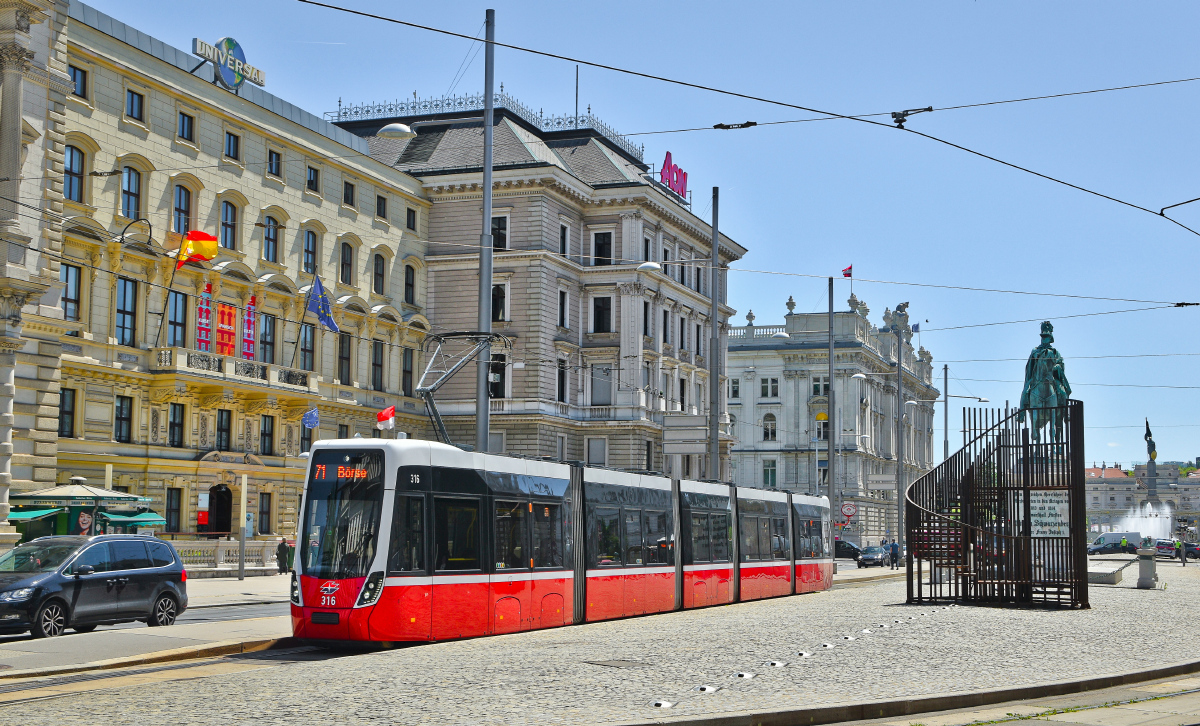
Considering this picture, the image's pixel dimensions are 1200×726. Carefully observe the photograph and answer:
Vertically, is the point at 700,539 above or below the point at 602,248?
below

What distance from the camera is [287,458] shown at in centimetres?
4909

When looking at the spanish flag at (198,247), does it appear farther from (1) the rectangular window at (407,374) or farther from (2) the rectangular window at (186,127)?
(1) the rectangular window at (407,374)

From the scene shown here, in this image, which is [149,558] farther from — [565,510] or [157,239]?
[157,239]

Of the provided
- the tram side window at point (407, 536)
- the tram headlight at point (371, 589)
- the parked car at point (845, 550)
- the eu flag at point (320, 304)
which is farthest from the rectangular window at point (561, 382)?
the tram headlight at point (371, 589)

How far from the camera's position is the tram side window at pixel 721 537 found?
2825cm

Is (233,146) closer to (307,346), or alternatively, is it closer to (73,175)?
(73,175)

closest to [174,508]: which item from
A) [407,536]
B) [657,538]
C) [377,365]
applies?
[377,365]

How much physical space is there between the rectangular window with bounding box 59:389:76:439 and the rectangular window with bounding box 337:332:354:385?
49.1ft

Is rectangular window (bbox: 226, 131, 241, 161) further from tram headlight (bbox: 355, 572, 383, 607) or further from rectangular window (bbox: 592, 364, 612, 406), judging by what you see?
tram headlight (bbox: 355, 572, 383, 607)

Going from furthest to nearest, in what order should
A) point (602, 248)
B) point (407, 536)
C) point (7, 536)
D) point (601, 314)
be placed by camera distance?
1. point (601, 314)
2. point (602, 248)
3. point (7, 536)
4. point (407, 536)

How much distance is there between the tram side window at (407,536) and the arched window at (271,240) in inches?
1310

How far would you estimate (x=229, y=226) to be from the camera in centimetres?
4719

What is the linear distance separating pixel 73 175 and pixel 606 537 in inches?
995

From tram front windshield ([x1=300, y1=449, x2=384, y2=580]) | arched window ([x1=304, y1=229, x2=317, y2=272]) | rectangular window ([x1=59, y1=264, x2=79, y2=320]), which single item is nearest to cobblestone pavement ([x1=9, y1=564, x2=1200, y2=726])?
tram front windshield ([x1=300, y1=449, x2=384, y2=580])
